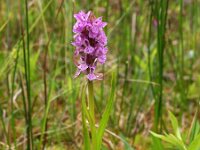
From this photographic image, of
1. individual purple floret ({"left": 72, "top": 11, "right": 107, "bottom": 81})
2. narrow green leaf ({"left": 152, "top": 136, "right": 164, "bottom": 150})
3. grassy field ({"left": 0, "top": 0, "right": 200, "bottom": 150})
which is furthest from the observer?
grassy field ({"left": 0, "top": 0, "right": 200, "bottom": 150})

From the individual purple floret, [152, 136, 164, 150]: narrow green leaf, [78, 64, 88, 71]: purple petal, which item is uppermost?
the individual purple floret

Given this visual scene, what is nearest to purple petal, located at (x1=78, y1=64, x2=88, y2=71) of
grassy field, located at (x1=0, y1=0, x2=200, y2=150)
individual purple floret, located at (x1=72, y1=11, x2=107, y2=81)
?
individual purple floret, located at (x1=72, y1=11, x2=107, y2=81)

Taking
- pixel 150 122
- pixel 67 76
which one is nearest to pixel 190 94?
pixel 150 122

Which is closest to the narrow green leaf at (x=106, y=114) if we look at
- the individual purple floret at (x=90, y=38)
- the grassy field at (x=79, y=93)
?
the individual purple floret at (x=90, y=38)

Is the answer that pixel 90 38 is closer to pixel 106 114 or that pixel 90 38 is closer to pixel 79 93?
pixel 106 114

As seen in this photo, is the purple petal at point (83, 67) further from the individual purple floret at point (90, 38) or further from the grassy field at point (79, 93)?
the grassy field at point (79, 93)

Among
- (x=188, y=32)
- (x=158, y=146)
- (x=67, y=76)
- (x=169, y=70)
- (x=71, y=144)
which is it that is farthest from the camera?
(x=188, y=32)

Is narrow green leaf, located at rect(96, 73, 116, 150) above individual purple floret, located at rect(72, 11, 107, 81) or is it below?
below

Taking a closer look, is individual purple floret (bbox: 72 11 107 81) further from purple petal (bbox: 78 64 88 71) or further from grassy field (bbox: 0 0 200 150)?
grassy field (bbox: 0 0 200 150)

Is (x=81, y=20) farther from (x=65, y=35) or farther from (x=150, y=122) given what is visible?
(x=150, y=122)

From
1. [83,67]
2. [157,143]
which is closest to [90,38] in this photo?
[83,67]

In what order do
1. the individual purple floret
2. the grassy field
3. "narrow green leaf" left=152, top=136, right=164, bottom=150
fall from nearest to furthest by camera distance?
the individual purple floret → "narrow green leaf" left=152, top=136, right=164, bottom=150 → the grassy field
